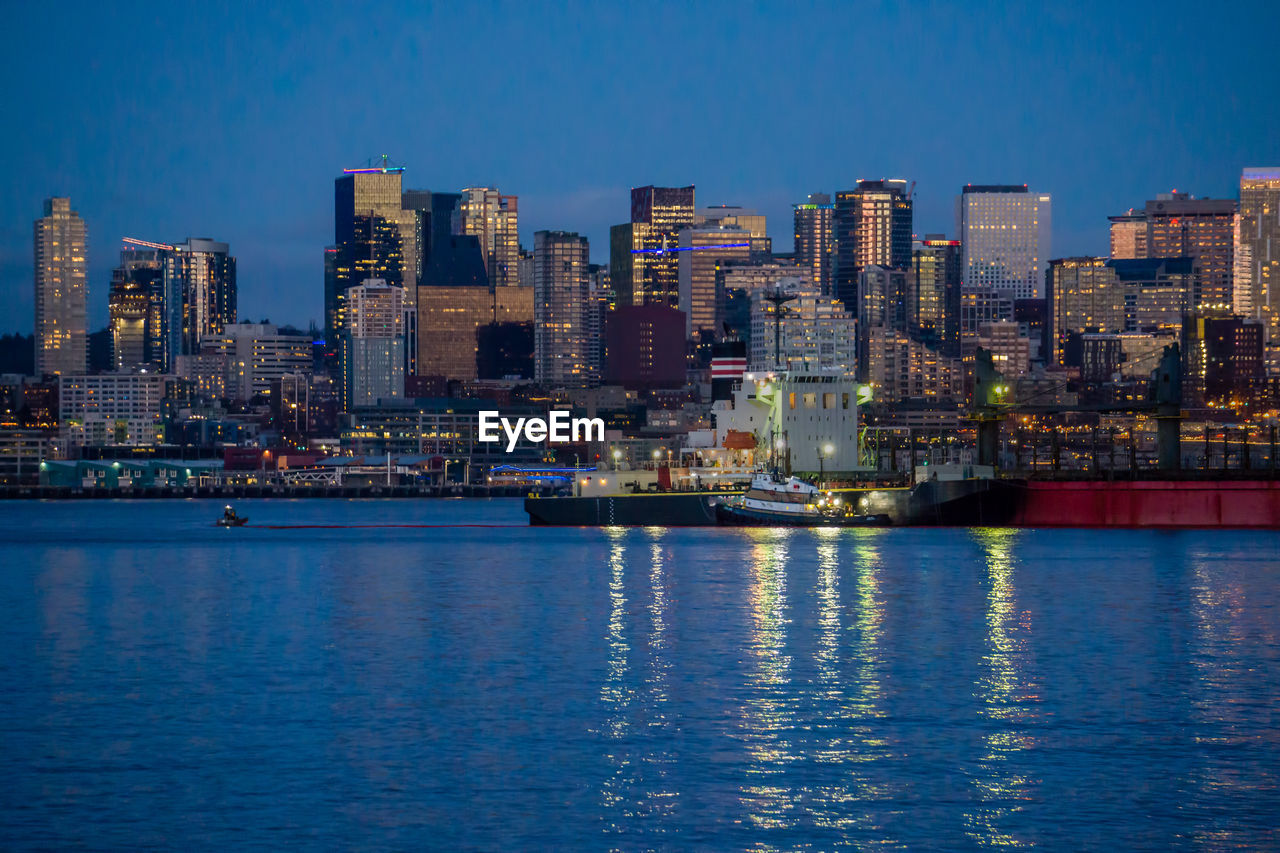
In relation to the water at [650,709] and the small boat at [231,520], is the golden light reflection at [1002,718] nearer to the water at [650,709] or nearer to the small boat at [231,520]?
the water at [650,709]

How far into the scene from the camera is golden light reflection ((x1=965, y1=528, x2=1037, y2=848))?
21.6m

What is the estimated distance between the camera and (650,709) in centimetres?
2992

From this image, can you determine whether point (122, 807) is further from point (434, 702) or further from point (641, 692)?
point (641, 692)

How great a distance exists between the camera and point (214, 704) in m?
31.1

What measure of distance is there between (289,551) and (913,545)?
30649mm

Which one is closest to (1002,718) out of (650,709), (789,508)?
(650,709)

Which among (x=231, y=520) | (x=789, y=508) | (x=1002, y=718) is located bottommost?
(x=1002, y=718)

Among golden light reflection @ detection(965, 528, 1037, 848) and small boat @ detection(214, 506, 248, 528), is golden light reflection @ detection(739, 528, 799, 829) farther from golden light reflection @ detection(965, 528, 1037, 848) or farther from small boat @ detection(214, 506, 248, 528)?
small boat @ detection(214, 506, 248, 528)

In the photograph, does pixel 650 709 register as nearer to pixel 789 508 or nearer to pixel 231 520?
pixel 789 508

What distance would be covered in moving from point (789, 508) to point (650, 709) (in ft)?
163

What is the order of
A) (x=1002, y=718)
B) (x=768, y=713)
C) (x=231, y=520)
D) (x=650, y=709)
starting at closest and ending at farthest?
1. (x=1002, y=718)
2. (x=768, y=713)
3. (x=650, y=709)
4. (x=231, y=520)

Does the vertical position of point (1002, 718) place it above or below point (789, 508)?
below

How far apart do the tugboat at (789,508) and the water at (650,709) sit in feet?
59.6

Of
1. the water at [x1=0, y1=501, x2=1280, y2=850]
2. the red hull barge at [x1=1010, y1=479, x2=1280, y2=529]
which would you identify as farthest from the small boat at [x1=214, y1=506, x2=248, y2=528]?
the red hull barge at [x1=1010, y1=479, x2=1280, y2=529]
